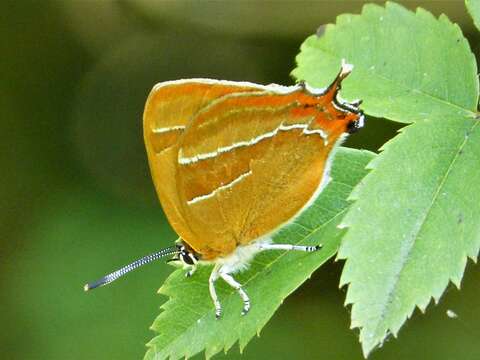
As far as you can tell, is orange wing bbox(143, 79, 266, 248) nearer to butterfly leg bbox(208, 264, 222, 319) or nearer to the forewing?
the forewing

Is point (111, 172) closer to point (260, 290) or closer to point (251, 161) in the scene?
point (251, 161)

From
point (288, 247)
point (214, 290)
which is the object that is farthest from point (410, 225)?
point (214, 290)

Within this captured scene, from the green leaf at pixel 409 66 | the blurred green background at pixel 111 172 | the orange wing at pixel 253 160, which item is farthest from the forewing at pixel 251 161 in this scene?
the blurred green background at pixel 111 172

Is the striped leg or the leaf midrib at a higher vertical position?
the striped leg

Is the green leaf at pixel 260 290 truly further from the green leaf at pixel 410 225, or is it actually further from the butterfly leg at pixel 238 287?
the green leaf at pixel 410 225

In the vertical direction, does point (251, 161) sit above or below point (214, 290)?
above

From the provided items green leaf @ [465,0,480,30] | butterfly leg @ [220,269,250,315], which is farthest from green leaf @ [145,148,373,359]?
green leaf @ [465,0,480,30]
